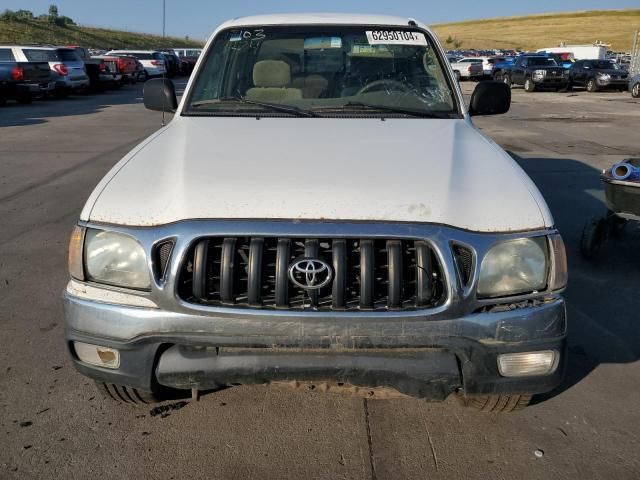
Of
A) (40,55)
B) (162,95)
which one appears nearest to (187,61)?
(40,55)

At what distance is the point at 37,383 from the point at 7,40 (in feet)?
171

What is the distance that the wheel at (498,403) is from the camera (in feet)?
9.23

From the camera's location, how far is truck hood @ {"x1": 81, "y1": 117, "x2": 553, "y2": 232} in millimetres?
2391

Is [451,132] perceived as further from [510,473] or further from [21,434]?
[21,434]

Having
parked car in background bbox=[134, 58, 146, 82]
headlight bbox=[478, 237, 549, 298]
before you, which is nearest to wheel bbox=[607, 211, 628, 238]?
headlight bbox=[478, 237, 549, 298]

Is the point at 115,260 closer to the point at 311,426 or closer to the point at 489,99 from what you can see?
the point at 311,426

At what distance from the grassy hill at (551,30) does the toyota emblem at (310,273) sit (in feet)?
245

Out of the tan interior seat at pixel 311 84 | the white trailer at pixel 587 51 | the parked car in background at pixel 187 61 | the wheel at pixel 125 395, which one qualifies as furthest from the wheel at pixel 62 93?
the white trailer at pixel 587 51

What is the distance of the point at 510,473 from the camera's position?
2.60 m

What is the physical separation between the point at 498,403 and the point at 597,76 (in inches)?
1133

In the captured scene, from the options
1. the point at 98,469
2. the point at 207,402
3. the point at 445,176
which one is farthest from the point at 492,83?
the point at 98,469

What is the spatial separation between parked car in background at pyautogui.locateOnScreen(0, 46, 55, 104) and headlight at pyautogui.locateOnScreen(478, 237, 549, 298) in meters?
19.0

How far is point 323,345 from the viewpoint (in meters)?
2.32

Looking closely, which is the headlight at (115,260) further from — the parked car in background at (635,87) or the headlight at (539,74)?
the headlight at (539,74)
